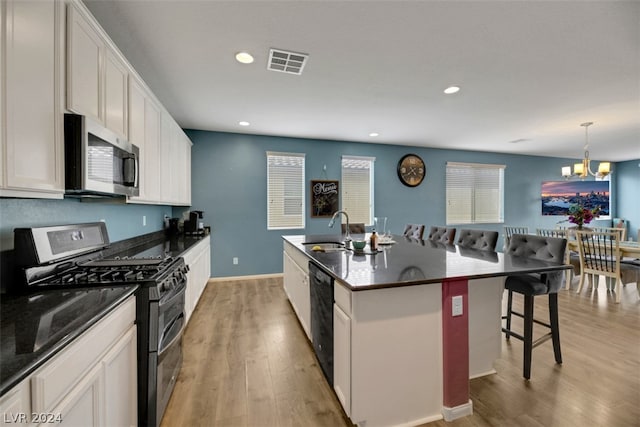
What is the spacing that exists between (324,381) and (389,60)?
2.81 m

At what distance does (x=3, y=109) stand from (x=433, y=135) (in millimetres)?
5348

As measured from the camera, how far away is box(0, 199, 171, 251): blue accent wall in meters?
1.40

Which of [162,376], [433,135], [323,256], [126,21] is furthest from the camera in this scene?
[433,135]

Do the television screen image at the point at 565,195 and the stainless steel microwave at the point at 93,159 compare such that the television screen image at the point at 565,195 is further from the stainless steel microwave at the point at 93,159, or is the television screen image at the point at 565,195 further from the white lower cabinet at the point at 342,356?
the stainless steel microwave at the point at 93,159

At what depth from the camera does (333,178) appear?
529cm

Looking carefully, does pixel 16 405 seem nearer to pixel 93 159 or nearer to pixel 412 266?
pixel 93 159

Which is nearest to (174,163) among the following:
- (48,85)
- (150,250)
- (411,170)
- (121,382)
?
(150,250)

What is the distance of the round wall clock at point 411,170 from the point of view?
227 inches

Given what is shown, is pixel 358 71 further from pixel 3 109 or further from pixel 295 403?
pixel 295 403

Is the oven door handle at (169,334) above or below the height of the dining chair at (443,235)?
below

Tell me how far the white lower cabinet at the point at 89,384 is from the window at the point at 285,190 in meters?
3.66

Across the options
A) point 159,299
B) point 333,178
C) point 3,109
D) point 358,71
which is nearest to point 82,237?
point 159,299

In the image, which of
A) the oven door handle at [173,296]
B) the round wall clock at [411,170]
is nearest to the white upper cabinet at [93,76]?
the oven door handle at [173,296]

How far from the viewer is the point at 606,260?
3.75 m
